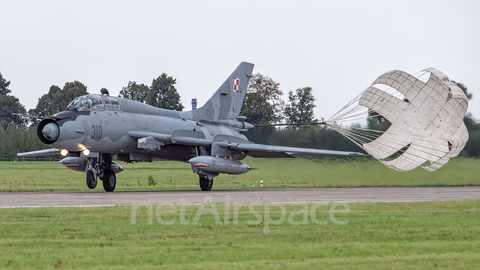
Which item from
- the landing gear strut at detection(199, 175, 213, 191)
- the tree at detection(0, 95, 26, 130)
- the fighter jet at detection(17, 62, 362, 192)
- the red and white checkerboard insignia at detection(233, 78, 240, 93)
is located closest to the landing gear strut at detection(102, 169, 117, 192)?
the fighter jet at detection(17, 62, 362, 192)

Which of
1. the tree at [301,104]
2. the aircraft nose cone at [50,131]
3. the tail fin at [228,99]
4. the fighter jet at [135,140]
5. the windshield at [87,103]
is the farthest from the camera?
the tree at [301,104]

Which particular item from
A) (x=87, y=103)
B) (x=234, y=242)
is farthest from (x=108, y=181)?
(x=234, y=242)

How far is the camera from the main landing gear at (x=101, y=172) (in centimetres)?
2170

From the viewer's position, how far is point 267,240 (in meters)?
8.41

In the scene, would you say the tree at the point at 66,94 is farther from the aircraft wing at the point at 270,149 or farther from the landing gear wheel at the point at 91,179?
the landing gear wheel at the point at 91,179

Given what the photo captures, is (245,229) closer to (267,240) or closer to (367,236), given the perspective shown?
(267,240)

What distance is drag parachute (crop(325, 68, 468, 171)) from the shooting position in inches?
925

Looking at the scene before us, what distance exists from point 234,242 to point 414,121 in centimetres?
1889

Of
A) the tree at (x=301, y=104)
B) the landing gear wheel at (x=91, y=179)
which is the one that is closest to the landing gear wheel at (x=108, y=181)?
the landing gear wheel at (x=91, y=179)

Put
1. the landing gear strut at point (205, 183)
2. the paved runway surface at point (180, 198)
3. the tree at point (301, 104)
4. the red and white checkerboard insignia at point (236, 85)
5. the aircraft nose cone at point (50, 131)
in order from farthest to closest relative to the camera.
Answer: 1. the tree at point (301, 104)
2. the red and white checkerboard insignia at point (236, 85)
3. the landing gear strut at point (205, 183)
4. the aircraft nose cone at point (50, 131)
5. the paved runway surface at point (180, 198)

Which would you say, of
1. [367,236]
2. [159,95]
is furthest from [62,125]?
[159,95]

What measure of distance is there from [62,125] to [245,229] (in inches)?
445

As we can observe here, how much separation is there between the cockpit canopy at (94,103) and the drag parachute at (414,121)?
28.8 feet

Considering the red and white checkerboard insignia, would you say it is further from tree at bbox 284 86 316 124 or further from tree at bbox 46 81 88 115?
tree at bbox 46 81 88 115
